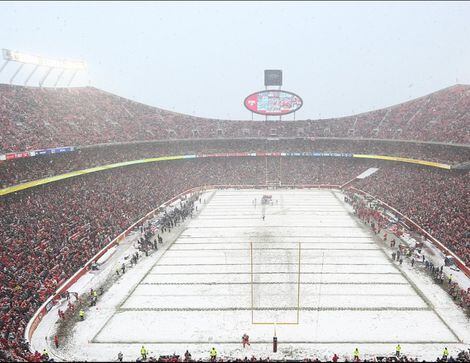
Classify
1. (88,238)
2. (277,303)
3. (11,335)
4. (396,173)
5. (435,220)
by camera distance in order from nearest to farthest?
1. (11,335)
2. (277,303)
3. (88,238)
4. (435,220)
5. (396,173)

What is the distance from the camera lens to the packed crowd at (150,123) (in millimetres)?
38000

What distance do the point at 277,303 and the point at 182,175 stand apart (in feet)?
114

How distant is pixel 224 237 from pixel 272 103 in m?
35.4

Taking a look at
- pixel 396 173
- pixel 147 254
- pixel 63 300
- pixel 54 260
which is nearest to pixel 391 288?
pixel 147 254

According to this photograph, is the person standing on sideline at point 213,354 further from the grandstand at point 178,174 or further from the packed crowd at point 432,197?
the packed crowd at point 432,197

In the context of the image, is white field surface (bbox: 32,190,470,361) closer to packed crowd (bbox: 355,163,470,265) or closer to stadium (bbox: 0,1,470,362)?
stadium (bbox: 0,1,470,362)

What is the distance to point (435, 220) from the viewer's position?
28656 mm

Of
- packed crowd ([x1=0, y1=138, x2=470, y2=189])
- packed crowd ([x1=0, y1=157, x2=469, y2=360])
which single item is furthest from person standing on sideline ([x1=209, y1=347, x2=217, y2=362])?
packed crowd ([x1=0, y1=138, x2=470, y2=189])

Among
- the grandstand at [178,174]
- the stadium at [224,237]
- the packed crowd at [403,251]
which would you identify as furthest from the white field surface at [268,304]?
the packed crowd at [403,251]

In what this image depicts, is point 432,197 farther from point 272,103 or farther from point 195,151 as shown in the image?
point 195,151

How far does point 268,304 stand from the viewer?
1925cm

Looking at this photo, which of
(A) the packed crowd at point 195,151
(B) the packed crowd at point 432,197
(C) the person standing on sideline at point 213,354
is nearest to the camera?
(C) the person standing on sideline at point 213,354

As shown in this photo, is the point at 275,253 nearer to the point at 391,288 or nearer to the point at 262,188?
the point at 391,288

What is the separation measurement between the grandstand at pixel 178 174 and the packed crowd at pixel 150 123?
0.68 ft
